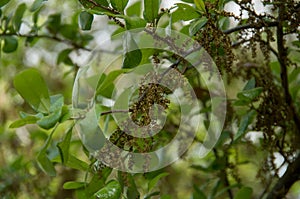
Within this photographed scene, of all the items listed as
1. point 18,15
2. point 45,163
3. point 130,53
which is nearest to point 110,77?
point 130,53

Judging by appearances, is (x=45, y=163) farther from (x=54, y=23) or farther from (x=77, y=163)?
(x=54, y=23)

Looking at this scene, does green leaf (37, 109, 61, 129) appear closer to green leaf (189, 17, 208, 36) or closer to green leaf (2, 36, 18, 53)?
green leaf (189, 17, 208, 36)

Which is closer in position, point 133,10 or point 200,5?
point 200,5

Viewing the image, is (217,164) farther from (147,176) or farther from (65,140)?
(65,140)

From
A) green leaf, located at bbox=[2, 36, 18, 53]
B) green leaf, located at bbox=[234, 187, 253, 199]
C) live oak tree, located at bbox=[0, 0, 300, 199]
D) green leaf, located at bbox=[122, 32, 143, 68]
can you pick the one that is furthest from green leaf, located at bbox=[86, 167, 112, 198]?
green leaf, located at bbox=[2, 36, 18, 53]

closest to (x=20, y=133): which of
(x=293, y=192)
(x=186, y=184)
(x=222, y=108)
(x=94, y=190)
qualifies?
(x=186, y=184)
